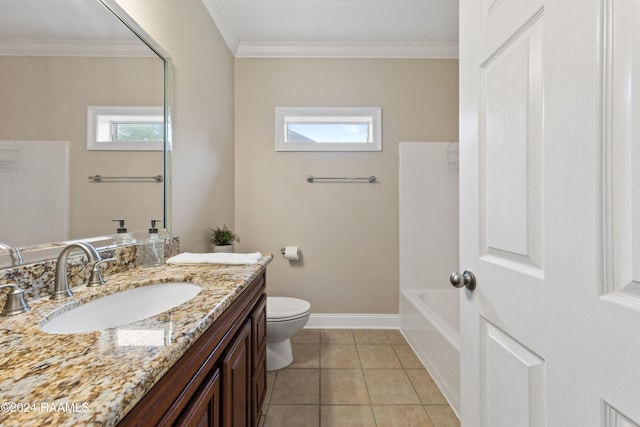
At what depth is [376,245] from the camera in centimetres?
250

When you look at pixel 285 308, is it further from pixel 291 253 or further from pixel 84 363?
pixel 84 363

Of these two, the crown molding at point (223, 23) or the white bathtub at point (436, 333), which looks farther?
the crown molding at point (223, 23)

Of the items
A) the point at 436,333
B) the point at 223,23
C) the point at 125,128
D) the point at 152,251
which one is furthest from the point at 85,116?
the point at 436,333

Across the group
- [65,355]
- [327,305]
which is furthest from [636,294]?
Result: [327,305]

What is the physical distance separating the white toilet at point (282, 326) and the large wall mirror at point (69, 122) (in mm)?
951

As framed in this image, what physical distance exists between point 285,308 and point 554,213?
1709 mm

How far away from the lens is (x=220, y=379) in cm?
81

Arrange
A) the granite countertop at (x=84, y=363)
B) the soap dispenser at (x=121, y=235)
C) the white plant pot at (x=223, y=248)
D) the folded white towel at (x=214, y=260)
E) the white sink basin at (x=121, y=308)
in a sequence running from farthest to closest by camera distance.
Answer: the white plant pot at (x=223, y=248) → the folded white towel at (x=214, y=260) → the soap dispenser at (x=121, y=235) → the white sink basin at (x=121, y=308) → the granite countertop at (x=84, y=363)

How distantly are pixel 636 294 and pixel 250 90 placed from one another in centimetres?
266

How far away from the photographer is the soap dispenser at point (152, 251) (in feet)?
3.91

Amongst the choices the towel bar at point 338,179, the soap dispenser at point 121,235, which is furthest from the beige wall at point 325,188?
the soap dispenser at point 121,235

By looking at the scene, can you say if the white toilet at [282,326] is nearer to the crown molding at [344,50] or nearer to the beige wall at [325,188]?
the beige wall at [325,188]

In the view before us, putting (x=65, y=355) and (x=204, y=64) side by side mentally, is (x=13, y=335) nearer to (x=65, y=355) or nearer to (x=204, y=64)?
(x=65, y=355)

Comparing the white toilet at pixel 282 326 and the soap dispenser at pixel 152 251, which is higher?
the soap dispenser at pixel 152 251
